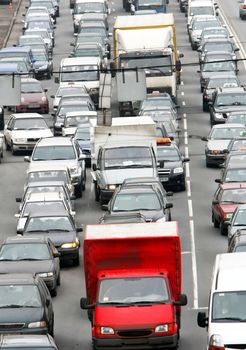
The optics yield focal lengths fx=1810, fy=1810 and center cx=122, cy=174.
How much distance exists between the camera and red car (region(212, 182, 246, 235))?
1832 inches

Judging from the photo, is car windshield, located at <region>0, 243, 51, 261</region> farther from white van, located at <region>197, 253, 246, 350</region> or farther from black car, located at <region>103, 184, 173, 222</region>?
white van, located at <region>197, 253, 246, 350</region>

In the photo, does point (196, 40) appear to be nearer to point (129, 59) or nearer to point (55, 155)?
point (129, 59)

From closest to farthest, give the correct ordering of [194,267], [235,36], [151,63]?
[194,267]
[151,63]
[235,36]

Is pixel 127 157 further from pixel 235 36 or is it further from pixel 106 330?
pixel 235 36

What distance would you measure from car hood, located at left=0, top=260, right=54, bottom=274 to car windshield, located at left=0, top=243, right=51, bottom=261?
209 mm

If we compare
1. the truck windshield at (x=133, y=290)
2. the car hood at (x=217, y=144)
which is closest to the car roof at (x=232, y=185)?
the car hood at (x=217, y=144)

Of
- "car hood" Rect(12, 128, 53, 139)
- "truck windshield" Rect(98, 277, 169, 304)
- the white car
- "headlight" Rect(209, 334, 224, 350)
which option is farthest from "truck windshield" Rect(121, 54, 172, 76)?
"headlight" Rect(209, 334, 224, 350)

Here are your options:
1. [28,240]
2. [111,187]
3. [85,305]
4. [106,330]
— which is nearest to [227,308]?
[106,330]

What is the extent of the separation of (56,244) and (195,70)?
40566 mm

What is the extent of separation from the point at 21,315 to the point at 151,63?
1454 inches

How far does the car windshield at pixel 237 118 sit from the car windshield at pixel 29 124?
252 inches

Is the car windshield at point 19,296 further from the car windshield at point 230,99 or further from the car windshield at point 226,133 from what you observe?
the car windshield at point 230,99

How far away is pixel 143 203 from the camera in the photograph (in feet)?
152

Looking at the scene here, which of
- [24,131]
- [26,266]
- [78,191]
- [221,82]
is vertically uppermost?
[26,266]
